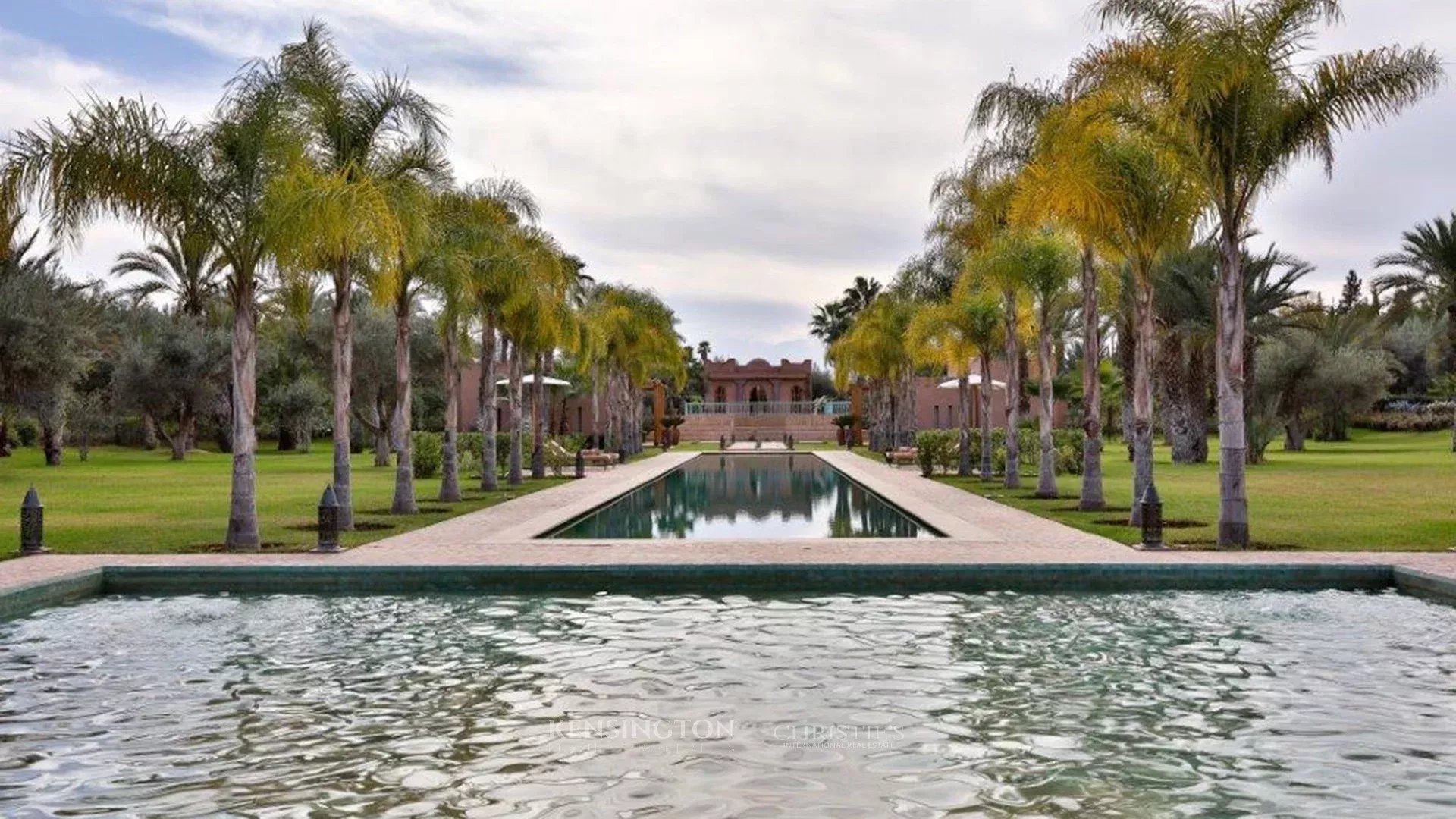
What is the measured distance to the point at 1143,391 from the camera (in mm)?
16812

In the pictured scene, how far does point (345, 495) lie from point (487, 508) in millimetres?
4131

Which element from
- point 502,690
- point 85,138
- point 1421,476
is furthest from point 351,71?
point 1421,476

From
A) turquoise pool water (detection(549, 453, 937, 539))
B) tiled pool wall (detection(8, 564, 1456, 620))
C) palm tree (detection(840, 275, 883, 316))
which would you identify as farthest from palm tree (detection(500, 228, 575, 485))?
palm tree (detection(840, 275, 883, 316))

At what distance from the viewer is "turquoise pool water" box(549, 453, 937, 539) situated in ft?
55.6

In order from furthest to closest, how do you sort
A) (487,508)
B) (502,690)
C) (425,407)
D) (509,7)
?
(425,407) → (487,508) → (509,7) → (502,690)

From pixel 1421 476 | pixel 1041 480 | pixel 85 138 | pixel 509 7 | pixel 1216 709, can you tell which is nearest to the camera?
pixel 1216 709

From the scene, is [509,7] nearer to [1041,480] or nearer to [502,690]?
[502,690]

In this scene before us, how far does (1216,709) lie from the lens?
7035mm

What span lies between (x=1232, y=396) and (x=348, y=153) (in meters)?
11.3

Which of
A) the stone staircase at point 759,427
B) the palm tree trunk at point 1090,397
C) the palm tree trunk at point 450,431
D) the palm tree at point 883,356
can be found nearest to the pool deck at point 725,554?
the palm tree trunk at point 1090,397

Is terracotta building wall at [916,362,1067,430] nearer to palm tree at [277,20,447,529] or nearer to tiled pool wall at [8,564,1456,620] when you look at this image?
palm tree at [277,20,447,529]

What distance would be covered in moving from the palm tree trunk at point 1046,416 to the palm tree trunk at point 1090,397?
2.00 meters

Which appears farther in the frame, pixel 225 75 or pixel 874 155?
pixel 874 155

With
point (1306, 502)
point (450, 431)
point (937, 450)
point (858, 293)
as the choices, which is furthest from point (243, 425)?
point (858, 293)
